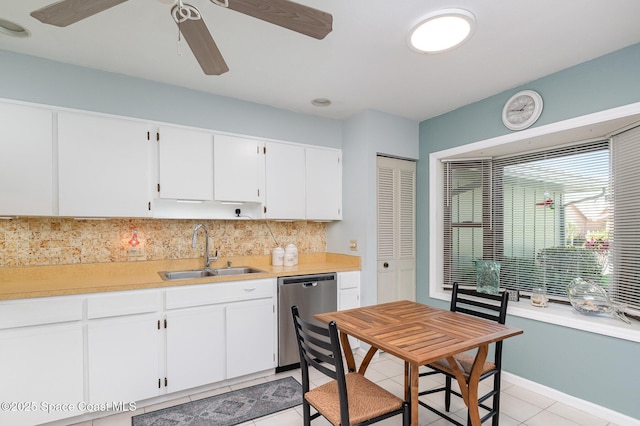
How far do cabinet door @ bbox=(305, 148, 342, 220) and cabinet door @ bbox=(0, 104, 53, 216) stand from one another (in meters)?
2.18

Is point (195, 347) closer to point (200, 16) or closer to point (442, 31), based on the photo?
point (200, 16)

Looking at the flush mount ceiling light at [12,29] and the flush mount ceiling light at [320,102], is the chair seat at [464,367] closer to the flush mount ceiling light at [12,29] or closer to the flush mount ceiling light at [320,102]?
the flush mount ceiling light at [320,102]

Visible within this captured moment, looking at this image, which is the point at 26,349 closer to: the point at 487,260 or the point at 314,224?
the point at 314,224

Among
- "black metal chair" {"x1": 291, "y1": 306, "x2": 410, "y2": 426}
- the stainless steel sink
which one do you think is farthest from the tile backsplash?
"black metal chair" {"x1": 291, "y1": 306, "x2": 410, "y2": 426}

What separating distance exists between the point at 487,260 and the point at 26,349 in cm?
384

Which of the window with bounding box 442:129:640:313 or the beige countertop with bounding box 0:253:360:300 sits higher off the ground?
the window with bounding box 442:129:640:313

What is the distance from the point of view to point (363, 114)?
347 centimetres

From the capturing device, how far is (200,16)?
139 cm

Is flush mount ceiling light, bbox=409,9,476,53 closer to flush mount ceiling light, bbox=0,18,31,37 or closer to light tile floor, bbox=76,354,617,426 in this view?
flush mount ceiling light, bbox=0,18,31,37

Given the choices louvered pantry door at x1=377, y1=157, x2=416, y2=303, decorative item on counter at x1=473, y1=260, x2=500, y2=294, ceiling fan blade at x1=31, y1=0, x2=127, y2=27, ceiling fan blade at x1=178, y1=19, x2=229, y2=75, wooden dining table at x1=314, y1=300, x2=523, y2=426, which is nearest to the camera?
ceiling fan blade at x1=31, y1=0, x2=127, y2=27

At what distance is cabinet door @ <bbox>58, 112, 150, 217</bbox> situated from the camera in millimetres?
2418

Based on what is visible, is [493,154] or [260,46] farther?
[493,154]

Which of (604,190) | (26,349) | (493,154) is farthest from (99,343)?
(604,190)

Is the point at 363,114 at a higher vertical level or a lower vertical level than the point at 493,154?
higher
